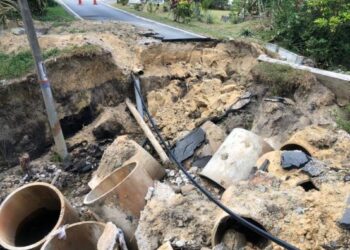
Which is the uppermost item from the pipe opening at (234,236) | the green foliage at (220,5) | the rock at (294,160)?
the rock at (294,160)

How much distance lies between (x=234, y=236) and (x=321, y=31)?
612cm

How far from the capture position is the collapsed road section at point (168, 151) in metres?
4.45

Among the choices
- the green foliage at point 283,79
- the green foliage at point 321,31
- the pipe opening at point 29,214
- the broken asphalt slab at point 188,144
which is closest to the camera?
the pipe opening at point 29,214

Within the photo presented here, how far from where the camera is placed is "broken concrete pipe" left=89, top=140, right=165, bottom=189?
6.23 meters

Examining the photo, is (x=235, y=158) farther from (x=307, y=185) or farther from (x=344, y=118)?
(x=344, y=118)

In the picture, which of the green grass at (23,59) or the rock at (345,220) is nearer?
the rock at (345,220)

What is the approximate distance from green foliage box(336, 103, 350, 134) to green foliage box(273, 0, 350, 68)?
197 cm

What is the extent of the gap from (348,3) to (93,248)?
7104mm

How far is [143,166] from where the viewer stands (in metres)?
6.08

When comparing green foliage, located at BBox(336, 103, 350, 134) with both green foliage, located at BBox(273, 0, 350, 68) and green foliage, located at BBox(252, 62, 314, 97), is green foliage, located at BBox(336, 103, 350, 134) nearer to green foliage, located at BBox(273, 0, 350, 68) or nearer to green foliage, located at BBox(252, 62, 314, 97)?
green foliage, located at BBox(252, 62, 314, 97)

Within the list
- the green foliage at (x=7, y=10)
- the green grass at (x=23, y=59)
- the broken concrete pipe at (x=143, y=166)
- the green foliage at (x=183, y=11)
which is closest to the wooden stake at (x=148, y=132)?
the broken concrete pipe at (x=143, y=166)

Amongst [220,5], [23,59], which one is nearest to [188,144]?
[23,59]

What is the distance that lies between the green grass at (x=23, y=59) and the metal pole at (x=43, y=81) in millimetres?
1012

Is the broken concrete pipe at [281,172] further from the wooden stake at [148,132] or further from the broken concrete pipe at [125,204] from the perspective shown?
the wooden stake at [148,132]
